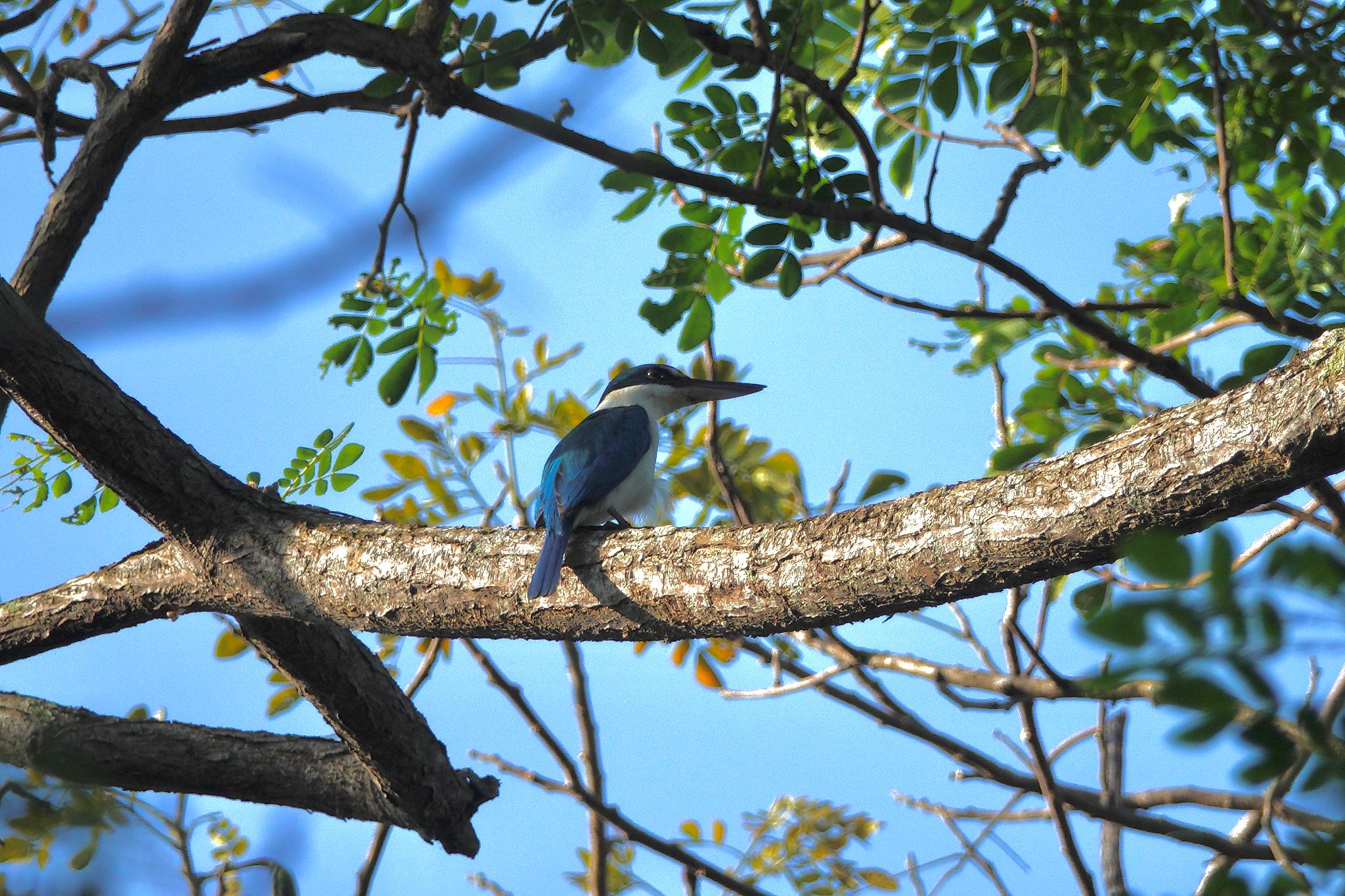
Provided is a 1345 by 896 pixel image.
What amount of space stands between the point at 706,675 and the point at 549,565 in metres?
2.29

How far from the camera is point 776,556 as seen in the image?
2.56 m

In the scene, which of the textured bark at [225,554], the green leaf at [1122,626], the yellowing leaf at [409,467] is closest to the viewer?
the green leaf at [1122,626]

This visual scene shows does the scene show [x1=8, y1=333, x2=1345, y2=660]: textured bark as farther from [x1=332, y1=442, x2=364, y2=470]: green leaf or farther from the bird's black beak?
the bird's black beak

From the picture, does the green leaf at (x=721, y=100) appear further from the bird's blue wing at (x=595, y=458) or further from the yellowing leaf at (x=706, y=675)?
the yellowing leaf at (x=706, y=675)

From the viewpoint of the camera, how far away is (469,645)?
15.1 feet

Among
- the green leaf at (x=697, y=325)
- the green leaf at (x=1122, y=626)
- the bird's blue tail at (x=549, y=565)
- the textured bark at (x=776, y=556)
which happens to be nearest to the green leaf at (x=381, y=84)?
the green leaf at (x=697, y=325)

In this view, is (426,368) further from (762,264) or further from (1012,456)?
(1012,456)

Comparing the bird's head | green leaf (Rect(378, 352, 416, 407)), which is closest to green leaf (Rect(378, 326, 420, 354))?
green leaf (Rect(378, 352, 416, 407))

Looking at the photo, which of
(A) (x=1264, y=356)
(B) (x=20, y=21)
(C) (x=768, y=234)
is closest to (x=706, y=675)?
(C) (x=768, y=234)

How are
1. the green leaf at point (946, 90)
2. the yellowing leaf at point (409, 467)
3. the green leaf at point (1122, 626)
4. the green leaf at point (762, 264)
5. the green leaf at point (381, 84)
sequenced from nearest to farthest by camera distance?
the green leaf at point (1122, 626)
the green leaf at point (762, 264)
the green leaf at point (381, 84)
the green leaf at point (946, 90)
the yellowing leaf at point (409, 467)

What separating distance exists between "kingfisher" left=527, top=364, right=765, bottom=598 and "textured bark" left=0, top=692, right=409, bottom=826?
111 cm

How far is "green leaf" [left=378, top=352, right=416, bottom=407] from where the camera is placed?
13.2 feet

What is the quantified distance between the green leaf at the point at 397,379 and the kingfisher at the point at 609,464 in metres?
0.60

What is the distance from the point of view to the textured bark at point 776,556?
198 cm
